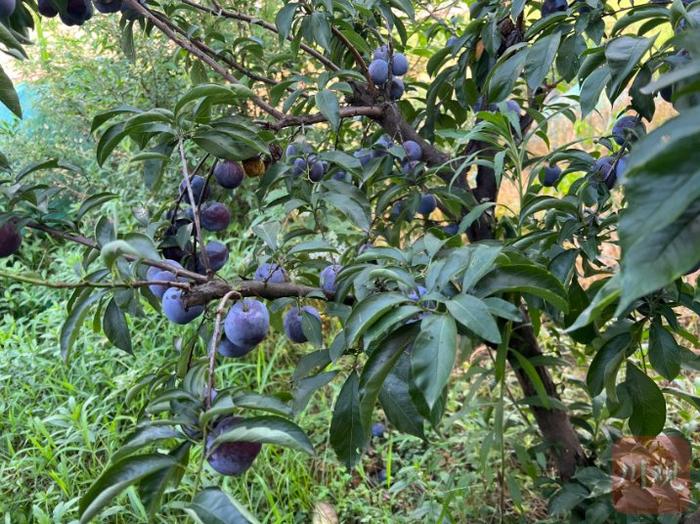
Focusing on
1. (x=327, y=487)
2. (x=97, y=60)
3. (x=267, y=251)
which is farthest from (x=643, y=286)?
(x=97, y=60)

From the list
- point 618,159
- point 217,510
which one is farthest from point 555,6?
point 217,510

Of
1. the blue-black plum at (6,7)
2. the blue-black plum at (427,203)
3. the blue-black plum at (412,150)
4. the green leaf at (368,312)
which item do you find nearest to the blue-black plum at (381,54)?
the blue-black plum at (412,150)

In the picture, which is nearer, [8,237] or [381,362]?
[381,362]

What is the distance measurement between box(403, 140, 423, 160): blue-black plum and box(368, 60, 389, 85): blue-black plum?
0.14 m

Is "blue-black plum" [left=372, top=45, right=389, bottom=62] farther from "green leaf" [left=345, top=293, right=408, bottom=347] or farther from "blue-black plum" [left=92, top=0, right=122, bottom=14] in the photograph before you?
"green leaf" [left=345, top=293, right=408, bottom=347]

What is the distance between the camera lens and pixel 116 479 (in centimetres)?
51

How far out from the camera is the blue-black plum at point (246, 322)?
0.73m

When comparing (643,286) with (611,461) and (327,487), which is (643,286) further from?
(327,487)

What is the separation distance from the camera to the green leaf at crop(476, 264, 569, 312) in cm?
60

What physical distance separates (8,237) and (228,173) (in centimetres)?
33

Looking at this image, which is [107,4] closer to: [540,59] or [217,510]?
[540,59]

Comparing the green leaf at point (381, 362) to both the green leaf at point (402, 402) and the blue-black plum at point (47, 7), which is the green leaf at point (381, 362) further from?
the blue-black plum at point (47, 7)

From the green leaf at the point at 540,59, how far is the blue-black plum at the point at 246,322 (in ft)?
1.68

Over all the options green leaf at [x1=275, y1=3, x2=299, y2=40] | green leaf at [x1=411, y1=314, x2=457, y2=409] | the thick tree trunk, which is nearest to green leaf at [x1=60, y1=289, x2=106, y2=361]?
green leaf at [x1=411, y1=314, x2=457, y2=409]
